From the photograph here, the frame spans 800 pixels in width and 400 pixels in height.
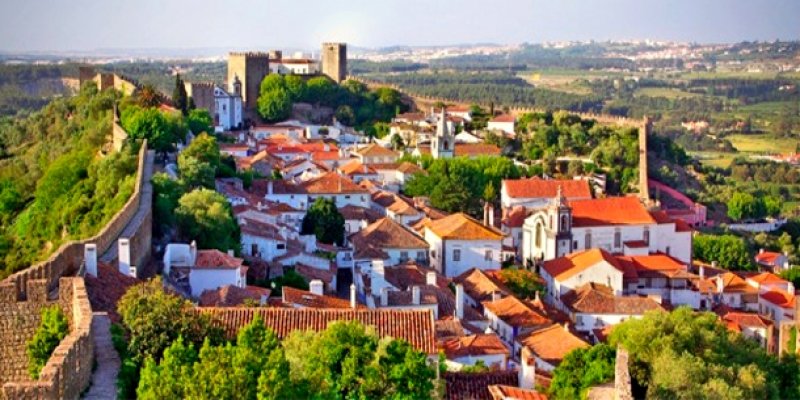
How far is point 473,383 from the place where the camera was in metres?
10.4

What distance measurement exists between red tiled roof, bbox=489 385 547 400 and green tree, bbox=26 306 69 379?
349 cm

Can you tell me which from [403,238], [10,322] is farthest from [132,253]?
[403,238]

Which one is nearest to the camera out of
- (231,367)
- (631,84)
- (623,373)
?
(231,367)

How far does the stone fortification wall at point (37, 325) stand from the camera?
7547 millimetres

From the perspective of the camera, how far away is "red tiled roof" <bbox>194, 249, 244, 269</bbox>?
51.7 ft

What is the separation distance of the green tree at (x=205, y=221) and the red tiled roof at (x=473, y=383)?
26.7 feet

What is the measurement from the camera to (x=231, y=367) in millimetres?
7938

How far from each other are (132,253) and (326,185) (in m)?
14.4

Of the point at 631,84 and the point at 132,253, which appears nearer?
the point at 132,253

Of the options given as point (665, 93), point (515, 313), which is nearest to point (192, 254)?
point (515, 313)

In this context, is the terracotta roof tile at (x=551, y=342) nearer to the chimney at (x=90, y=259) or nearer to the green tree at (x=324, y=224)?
the chimney at (x=90, y=259)

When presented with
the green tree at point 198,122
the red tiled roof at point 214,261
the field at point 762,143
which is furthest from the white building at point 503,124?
the field at point 762,143

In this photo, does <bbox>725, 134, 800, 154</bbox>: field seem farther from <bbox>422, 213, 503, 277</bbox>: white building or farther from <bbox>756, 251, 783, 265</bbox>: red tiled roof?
<bbox>422, 213, 503, 277</bbox>: white building

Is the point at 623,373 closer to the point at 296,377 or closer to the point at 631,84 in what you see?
the point at 296,377
